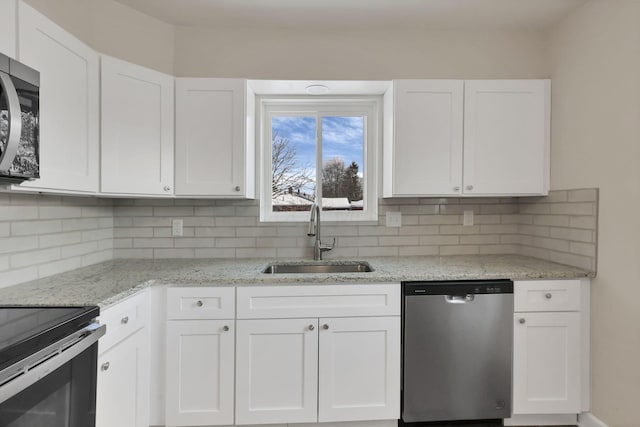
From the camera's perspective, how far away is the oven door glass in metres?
0.90

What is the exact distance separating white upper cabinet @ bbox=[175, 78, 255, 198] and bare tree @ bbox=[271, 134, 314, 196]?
1.64 feet

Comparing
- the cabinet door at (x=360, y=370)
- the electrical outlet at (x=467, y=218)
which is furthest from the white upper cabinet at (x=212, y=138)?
the electrical outlet at (x=467, y=218)

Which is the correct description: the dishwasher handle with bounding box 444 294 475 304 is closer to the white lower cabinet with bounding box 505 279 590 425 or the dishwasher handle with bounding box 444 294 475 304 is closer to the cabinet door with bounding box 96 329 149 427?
the white lower cabinet with bounding box 505 279 590 425

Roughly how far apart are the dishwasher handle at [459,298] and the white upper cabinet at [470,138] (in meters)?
0.66

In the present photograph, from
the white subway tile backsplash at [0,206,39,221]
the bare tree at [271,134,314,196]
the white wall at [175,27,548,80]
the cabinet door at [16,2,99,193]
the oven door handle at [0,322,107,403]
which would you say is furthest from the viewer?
the bare tree at [271,134,314,196]

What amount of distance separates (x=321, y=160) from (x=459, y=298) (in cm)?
138

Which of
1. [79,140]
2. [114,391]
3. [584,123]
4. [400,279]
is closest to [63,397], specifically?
[114,391]

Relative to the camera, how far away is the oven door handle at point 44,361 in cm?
86

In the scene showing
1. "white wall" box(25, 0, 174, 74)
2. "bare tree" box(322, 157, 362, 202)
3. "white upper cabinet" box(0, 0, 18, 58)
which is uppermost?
"white wall" box(25, 0, 174, 74)

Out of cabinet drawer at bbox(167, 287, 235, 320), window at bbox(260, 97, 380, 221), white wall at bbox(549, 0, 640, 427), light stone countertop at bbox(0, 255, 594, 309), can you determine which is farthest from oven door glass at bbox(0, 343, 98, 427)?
white wall at bbox(549, 0, 640, 427)

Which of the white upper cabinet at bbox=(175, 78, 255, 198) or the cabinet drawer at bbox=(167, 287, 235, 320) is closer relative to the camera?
the cabinet drawer at bbox=(167, 287, 235, 320)

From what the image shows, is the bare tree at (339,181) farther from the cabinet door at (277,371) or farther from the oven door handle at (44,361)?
the oven door handle at (44,361)

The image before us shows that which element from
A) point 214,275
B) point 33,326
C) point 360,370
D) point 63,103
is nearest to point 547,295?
point 360,370

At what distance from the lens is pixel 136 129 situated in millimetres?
1839
